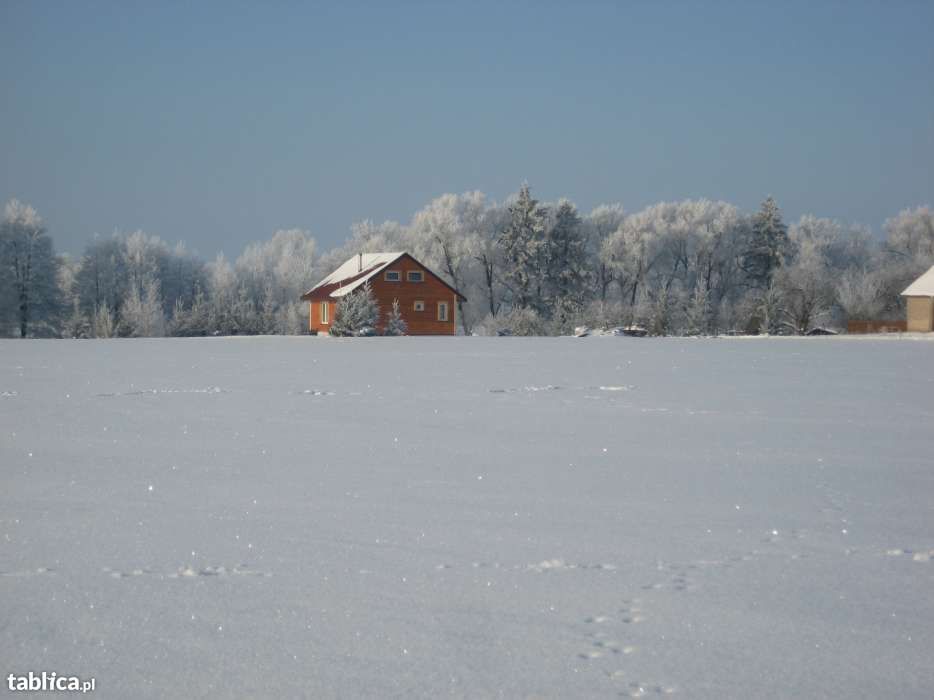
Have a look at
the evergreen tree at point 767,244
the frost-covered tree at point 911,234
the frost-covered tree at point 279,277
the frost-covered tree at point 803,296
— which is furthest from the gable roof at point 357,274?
the frost-covered tree at point 911,234

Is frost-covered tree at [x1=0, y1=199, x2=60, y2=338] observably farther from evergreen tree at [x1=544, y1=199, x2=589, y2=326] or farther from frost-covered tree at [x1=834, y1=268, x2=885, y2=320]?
frost-covered tree at [x1=834, y1=268, x2=885, y2=320]

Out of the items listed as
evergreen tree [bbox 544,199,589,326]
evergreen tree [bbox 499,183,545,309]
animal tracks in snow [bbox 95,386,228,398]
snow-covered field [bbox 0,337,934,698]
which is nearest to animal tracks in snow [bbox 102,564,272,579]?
snow-covered field [bbox 0,337,934,698]

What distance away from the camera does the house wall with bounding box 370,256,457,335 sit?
49.5 meters

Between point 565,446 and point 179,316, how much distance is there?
4566 centimetres

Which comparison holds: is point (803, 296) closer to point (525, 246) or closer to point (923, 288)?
point (923, 288)

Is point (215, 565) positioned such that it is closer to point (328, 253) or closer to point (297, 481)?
point (297, 481)

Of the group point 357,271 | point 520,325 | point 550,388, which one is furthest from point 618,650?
point 357,271

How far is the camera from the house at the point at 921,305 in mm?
45562

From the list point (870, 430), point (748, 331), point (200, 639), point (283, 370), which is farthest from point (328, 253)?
point (200, 639)

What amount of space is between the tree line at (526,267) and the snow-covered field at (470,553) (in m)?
42.0

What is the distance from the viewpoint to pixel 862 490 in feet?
20.8

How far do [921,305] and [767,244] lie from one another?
46.7 ft

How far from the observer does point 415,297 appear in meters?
50.4

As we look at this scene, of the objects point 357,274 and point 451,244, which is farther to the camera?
point 451,244
